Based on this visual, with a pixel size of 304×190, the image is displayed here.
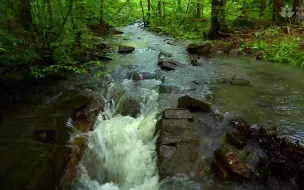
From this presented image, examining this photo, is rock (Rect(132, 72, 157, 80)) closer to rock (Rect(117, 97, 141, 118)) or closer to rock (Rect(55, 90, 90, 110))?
rock (Rect(117, 97, 141, 118))

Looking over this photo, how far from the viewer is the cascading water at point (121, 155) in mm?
5742

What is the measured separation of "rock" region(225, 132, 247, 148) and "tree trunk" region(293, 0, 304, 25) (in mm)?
9829

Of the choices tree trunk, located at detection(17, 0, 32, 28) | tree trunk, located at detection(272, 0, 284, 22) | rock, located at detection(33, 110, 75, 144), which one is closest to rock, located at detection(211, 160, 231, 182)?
rock, located at detection(33, 110, 75, 144)

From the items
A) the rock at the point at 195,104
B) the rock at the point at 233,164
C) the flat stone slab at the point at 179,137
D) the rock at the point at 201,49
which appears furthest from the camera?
the rock at the point at 201,49

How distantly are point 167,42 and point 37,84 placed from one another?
367 inches

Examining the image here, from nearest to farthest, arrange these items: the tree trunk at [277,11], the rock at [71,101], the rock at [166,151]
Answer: the rock at [166,151] → the rock at [71,101] → the tree trunk at [277,11]

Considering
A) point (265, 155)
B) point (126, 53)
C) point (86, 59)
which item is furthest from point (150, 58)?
point (265, 155)

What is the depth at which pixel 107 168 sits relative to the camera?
20.1ft

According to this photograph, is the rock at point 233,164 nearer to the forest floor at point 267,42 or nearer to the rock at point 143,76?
the rock at point 143,76

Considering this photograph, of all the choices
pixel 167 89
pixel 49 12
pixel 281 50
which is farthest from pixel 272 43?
pixel 49 12

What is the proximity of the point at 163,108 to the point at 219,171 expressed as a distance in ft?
8.08

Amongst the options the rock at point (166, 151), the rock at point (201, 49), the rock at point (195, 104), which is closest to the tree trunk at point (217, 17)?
the rock at point (201, 49)

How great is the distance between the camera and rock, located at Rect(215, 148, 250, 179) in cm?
505

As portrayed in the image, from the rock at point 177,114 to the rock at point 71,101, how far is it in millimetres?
2312
